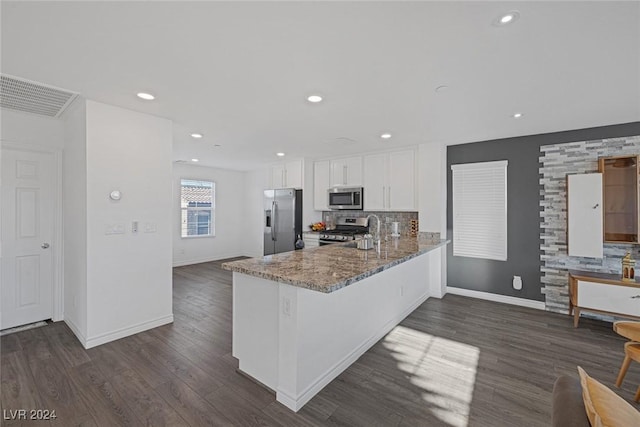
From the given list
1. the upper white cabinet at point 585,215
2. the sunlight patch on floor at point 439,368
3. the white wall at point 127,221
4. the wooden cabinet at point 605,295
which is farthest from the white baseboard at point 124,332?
the upper white cabinet at point 585,215

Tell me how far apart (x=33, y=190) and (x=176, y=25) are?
3.11 metres

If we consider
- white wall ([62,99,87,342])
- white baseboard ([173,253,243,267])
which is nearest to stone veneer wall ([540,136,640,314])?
white wall ([62,99,87,342])

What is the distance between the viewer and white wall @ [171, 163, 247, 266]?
21.5 feet

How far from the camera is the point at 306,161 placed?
5770 mm

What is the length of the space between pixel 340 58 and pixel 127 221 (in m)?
2.71

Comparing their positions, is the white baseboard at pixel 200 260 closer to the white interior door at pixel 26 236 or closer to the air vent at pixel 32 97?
the white interior door at pixel 26 236

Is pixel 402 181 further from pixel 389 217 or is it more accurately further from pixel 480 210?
pixel 480 210

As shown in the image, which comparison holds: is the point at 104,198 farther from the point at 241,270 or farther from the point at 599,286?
the point at 599,286

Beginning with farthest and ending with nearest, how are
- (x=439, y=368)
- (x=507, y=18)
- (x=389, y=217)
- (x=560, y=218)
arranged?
(x=389, y=217) < (x=560, y=218) < (x=439, y=368) < (x=507, y=18)

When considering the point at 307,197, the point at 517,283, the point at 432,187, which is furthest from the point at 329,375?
the point at 307,197

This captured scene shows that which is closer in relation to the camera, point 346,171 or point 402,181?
point 402,181

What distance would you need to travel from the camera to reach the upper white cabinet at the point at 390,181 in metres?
4.65

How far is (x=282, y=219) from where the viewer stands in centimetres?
596

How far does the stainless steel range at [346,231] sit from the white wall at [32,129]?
4.00 metres
